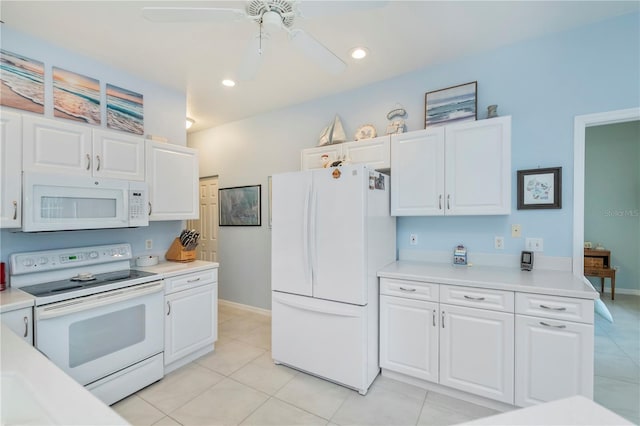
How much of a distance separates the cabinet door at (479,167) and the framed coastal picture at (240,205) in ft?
8.17

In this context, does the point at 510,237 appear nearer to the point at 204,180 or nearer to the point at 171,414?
the point at 171,414

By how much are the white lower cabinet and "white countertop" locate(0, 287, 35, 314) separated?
858 millimetres

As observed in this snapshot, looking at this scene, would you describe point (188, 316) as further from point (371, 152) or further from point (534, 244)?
point (534, 244)

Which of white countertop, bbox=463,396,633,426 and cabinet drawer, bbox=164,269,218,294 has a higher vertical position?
white countertop, bbox=463,396,633,426

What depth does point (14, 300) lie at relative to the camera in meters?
1.72

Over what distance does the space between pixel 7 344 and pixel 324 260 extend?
5.84ft

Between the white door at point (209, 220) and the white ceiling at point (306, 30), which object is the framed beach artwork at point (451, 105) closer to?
the white ceiling at point (306, 30)

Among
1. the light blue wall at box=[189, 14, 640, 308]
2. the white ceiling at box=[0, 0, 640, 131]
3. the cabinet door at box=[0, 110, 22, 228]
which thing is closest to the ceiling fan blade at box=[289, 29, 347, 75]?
the white ceiling at box=[0, 0, 640, 131]

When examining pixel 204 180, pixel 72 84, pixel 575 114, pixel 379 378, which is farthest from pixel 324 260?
pixel 204 180

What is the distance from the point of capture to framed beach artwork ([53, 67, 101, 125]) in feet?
7.77

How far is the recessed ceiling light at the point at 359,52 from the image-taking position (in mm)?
2439

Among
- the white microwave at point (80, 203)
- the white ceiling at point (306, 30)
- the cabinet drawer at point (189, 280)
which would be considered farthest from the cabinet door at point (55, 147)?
the cabinet drawer at point (189, 280)

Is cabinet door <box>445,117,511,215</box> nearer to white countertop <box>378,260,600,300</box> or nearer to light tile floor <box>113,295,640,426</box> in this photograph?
white countertop <box>378,260,600,300</box>

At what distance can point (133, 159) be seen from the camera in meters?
2.56
